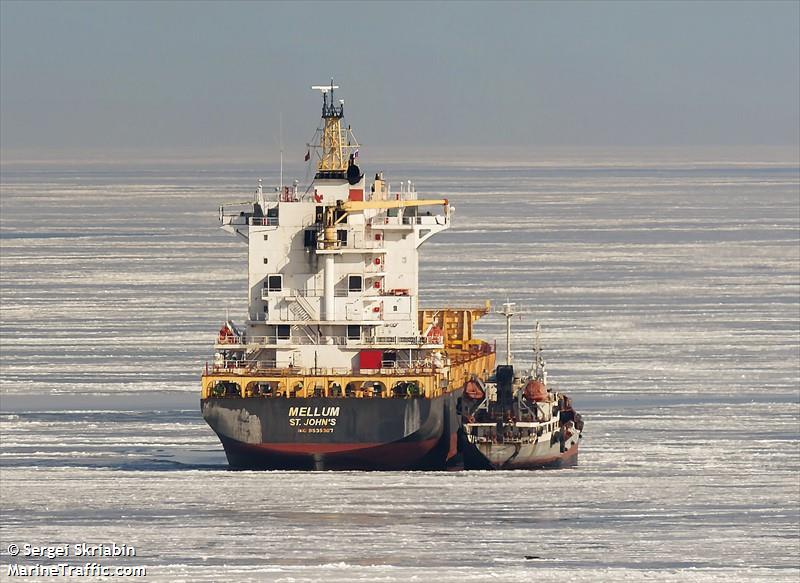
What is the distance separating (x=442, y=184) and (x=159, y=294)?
9975 cm

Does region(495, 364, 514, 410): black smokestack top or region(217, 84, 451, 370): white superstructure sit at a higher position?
region(217, 84, 451, 370): white superstructure

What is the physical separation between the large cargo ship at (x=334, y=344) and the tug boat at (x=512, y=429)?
0.66 metres

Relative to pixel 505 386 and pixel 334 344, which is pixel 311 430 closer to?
pixel 334 344

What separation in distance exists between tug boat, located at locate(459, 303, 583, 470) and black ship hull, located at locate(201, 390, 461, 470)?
1166mm

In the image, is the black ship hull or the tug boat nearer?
the black ship hull

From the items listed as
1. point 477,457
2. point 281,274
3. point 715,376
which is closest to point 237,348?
point 281,274

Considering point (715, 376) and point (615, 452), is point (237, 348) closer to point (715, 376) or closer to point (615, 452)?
point (615, 452)

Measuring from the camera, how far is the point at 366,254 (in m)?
45.8

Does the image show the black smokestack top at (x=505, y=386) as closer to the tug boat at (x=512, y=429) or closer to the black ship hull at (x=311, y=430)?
the tug boat at (x=512, y=429)

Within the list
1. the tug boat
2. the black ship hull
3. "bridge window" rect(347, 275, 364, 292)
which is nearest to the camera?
the black ship hull

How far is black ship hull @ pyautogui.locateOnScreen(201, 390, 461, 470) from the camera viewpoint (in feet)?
141

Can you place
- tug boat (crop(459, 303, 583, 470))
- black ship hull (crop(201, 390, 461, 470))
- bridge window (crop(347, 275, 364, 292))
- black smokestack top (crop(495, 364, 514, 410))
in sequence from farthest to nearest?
bridge window (crop(347, 275, 364, 292)) < black smokestack top (crop(495, 364, 514, 410)) < tug boat (crop(459, 303, 583, 470)) < black ship hull (crop(201, 390, 461, 470))

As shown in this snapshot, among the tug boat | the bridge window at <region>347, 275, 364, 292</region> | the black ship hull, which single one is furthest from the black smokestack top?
the bridge window at <region>347, 275, 364, 292</region>

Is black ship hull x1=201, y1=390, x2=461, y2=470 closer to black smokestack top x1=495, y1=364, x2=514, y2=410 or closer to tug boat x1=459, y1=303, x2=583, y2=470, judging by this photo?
tug boat x1=459, y1=303, x2=583, y2=470
